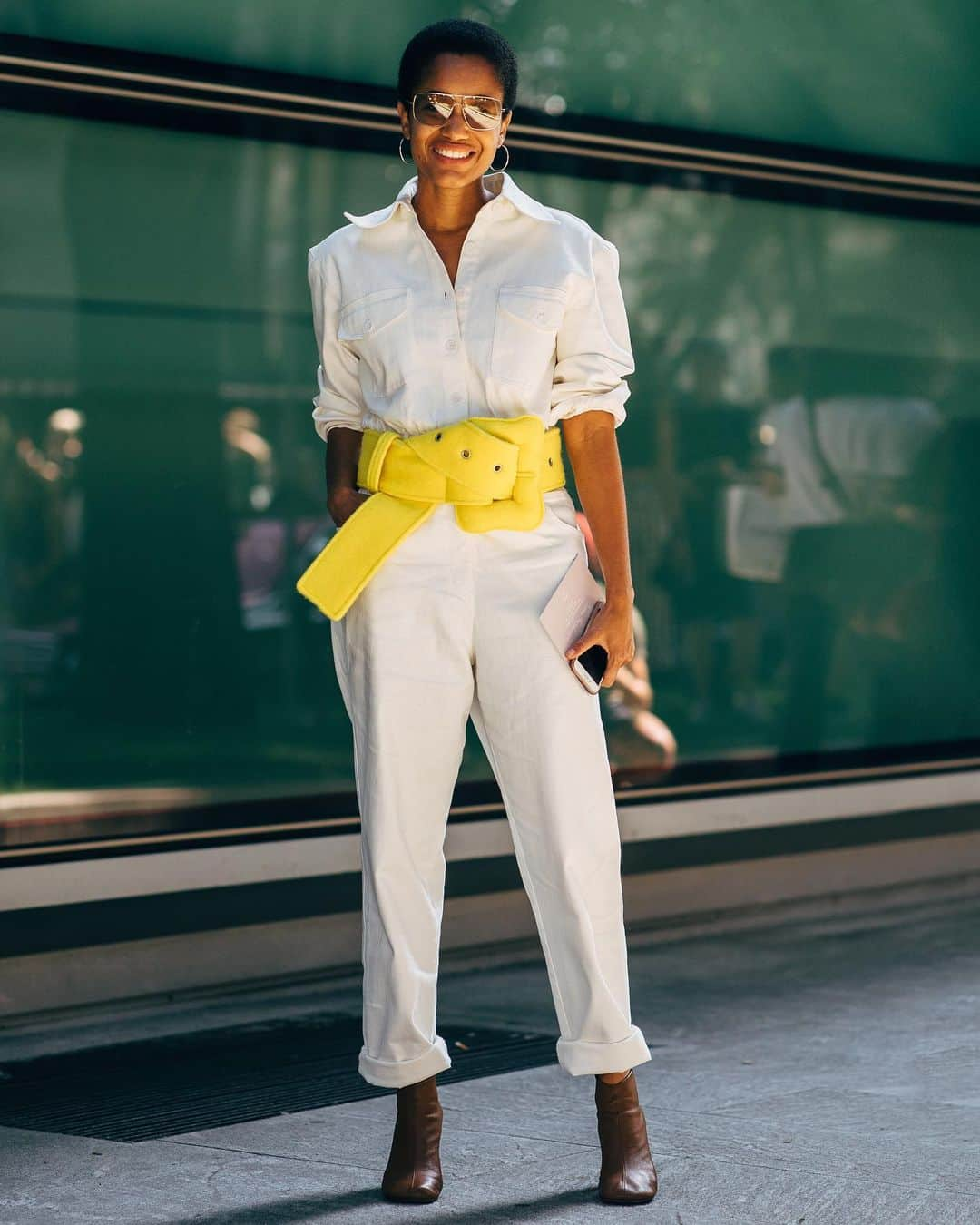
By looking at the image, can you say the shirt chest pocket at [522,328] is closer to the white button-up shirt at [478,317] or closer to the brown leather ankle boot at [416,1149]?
the white button-up shirt at [478,317]

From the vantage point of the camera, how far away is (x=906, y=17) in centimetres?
712

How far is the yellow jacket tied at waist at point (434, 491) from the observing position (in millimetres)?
3641

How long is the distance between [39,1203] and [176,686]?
2.28 metres

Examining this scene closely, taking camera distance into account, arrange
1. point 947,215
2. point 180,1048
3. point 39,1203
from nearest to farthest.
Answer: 1. point 39,1203
2. point 180,1048
3. point 947,215

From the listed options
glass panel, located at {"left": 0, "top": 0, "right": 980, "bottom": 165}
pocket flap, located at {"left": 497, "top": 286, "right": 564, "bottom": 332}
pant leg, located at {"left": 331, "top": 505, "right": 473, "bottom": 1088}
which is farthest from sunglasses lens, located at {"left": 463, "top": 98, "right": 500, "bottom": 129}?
glass panel, located at {"left": 0, "top": 0, "right": 980, "bottom": 165}

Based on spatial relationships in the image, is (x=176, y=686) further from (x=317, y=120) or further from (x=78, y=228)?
(x=317, y=120)

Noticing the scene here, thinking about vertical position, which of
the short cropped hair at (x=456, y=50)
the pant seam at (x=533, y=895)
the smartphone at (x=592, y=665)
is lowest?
the pant seam at (x=533, y=895)

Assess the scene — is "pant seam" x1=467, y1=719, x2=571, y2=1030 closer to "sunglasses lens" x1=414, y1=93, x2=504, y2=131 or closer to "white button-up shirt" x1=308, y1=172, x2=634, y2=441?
"white button-up shirt" x1=308, y1=172, x2=634, y2=441

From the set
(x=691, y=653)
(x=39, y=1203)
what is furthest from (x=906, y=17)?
(x=39, y=1203)

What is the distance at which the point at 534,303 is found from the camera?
3715mm

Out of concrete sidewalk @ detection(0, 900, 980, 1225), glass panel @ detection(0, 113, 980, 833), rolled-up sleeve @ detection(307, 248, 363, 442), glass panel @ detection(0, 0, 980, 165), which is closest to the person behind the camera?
concrete sidewalk @ detection(0, 900, 980, 1225)

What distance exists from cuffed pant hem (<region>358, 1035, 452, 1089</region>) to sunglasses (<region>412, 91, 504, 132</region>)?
68.2 inches

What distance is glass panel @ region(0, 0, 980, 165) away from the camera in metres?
5.62

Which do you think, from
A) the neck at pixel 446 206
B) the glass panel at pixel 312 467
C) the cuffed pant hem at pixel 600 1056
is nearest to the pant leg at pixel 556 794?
the cuffed pant hem at pixel 600 1056
